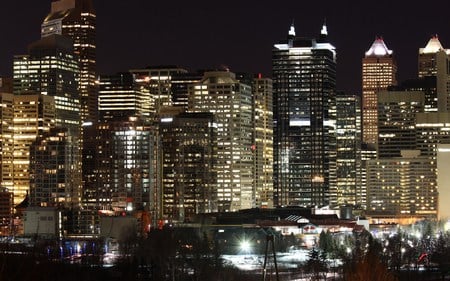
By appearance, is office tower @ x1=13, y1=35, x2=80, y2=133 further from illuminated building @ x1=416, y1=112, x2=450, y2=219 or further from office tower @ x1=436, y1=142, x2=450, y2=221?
illuminated building @ x1=416, y1=112, x2=450, y2=219

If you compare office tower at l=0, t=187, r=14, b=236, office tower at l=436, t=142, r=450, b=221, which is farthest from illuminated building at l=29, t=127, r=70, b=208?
office tower at l=436, t=142, r=450, b=221

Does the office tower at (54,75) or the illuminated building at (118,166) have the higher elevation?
the office tower at (54,75)

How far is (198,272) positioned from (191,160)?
189 ft

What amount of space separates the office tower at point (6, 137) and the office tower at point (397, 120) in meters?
61.1

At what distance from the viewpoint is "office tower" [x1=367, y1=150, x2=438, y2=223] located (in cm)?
15425

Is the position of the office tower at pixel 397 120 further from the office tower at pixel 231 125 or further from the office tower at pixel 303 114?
the office tower at pixel 231 125

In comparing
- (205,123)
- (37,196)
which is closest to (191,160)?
(205,123)

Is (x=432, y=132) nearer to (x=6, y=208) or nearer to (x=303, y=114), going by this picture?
(x=303, y=114)

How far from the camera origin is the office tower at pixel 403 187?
506 feet

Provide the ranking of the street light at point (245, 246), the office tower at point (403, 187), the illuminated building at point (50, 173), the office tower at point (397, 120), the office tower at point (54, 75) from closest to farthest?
the street light at point (245, 246), the illuminated building at point (50, 173), the office tower at point (54, 75), the office tower at point (403, 187), the office tower at point (397, 120)

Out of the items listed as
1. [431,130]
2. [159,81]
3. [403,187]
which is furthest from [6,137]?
[431,130]

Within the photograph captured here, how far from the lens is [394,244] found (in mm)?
87938

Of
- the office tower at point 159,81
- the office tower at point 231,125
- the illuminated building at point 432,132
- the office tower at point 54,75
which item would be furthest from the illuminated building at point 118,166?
the illuminated building at point 432,132

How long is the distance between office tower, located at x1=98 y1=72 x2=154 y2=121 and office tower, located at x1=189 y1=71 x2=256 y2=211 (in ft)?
33.9
